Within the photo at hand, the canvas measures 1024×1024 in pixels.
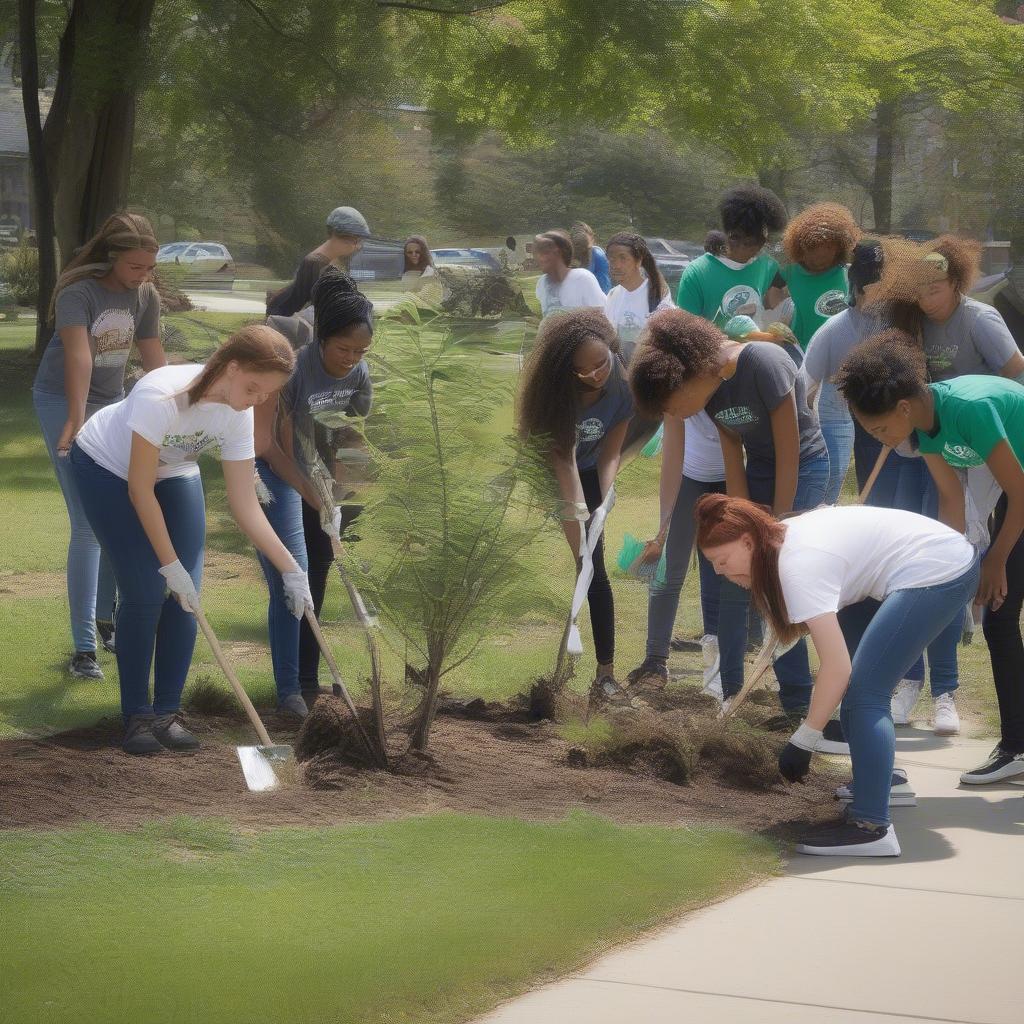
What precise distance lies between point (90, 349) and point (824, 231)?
326 centimetres

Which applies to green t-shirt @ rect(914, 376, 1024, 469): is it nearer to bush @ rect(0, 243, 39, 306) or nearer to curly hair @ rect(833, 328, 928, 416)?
curly hair @ rect(833, 328, 928, 416)

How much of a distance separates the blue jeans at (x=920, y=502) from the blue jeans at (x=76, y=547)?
3.31m

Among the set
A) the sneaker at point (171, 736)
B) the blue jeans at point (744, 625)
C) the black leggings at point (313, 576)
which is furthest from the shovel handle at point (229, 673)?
the blue jeans at point (744, 625)

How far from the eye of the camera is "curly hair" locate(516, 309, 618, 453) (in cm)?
552

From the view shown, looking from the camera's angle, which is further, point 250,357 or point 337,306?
point 337,306

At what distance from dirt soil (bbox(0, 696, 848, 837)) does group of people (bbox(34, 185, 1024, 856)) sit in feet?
0.76

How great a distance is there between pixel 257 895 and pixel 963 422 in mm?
2601

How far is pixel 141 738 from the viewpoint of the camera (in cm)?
514

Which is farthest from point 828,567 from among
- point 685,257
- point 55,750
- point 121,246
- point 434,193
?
point 434,193

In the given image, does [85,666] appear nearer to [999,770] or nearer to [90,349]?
[90,349]

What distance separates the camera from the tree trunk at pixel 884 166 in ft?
49.5

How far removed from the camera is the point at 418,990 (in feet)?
10.7

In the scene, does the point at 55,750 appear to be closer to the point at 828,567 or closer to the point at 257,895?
the point at 257,895

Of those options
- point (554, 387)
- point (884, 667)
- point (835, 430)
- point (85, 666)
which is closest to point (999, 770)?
point (884, 667)
